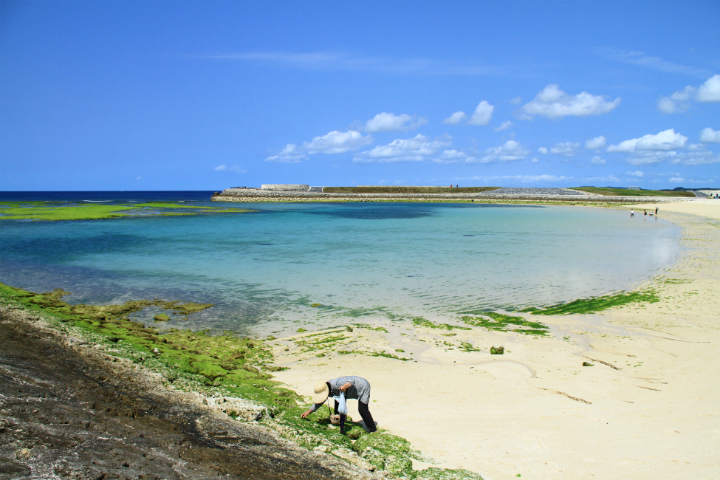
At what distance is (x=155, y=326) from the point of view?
1295 cm

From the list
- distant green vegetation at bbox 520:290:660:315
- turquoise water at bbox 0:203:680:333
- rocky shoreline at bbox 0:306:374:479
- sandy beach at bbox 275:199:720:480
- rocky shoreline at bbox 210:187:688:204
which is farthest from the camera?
rocky shoreline at bbox 210:187:688:204

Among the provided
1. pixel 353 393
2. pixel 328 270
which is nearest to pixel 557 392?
pixel 353 393

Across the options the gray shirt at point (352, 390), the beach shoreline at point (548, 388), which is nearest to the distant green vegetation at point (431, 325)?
the beach shoreline at point (548, 388)

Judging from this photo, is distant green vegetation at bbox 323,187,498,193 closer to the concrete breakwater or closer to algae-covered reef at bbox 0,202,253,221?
the concrete breakwater

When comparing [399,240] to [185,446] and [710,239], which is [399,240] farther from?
[185,446]

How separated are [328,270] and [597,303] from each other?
11644 millimetres

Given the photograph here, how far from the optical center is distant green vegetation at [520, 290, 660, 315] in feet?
47.0

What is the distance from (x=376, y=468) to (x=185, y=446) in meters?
2.47

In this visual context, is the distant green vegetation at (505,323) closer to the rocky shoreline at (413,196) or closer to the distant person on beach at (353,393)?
the distant person on beach at (353,393)

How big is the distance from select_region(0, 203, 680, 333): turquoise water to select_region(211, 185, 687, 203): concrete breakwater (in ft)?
267

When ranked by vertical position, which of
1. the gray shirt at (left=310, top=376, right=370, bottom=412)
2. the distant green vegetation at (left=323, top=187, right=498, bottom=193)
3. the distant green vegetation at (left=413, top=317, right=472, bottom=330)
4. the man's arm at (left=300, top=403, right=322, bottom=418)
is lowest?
the distant green vegetation at (left=413, top=317, right=472, bottom=330)

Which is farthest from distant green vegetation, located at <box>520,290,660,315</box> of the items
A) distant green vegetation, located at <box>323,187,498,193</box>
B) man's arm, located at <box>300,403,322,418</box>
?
distant green vegetation, located at <box>323,187,498,193</box>

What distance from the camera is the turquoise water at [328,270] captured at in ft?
50.4

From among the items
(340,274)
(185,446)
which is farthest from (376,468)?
(340,274)
